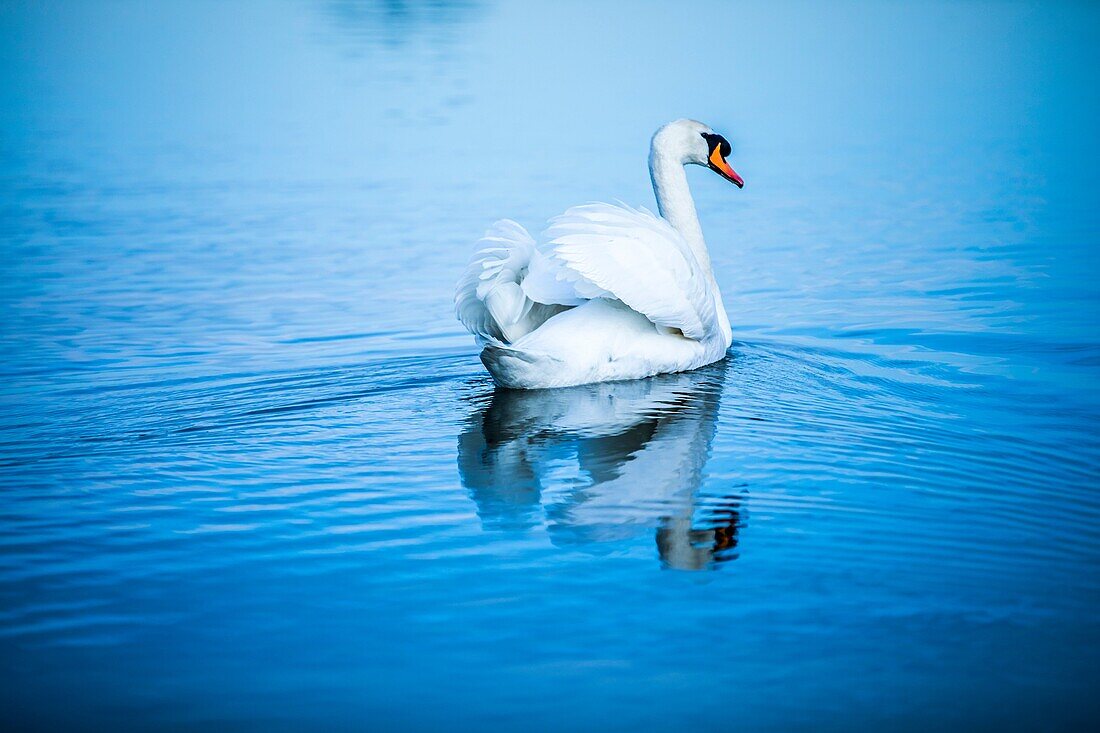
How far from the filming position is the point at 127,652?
165 inches

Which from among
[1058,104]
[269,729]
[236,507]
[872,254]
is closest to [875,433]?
[236,507]

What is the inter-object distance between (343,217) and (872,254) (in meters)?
6.29

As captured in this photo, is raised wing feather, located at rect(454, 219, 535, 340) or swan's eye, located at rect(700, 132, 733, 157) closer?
raised wing feather, located at rect(454, 219, 535, 340)

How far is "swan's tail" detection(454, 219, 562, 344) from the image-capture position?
750 cm

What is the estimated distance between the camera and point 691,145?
923cm

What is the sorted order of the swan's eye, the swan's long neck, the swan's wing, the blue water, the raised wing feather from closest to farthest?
the blue water < the swan's wing < the raised wing feather < the swan's long neck < the swan's eye

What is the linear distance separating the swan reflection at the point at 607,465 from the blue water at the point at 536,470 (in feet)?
→ 0.09

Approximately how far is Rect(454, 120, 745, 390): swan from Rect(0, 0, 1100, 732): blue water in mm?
217

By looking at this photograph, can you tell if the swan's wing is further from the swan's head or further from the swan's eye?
the swan's eye

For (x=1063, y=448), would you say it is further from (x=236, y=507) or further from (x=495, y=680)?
(x=236, y=507)

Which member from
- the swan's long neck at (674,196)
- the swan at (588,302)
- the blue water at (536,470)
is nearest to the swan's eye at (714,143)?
the swan's long neck at (674,196)

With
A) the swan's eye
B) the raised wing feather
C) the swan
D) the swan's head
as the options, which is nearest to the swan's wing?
the swan

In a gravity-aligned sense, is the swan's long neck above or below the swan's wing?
above

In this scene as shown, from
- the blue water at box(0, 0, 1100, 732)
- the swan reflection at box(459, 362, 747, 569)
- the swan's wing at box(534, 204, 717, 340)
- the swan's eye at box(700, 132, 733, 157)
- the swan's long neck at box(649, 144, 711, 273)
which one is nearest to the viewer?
the blue water at box(0, 0, 1100, 732)
